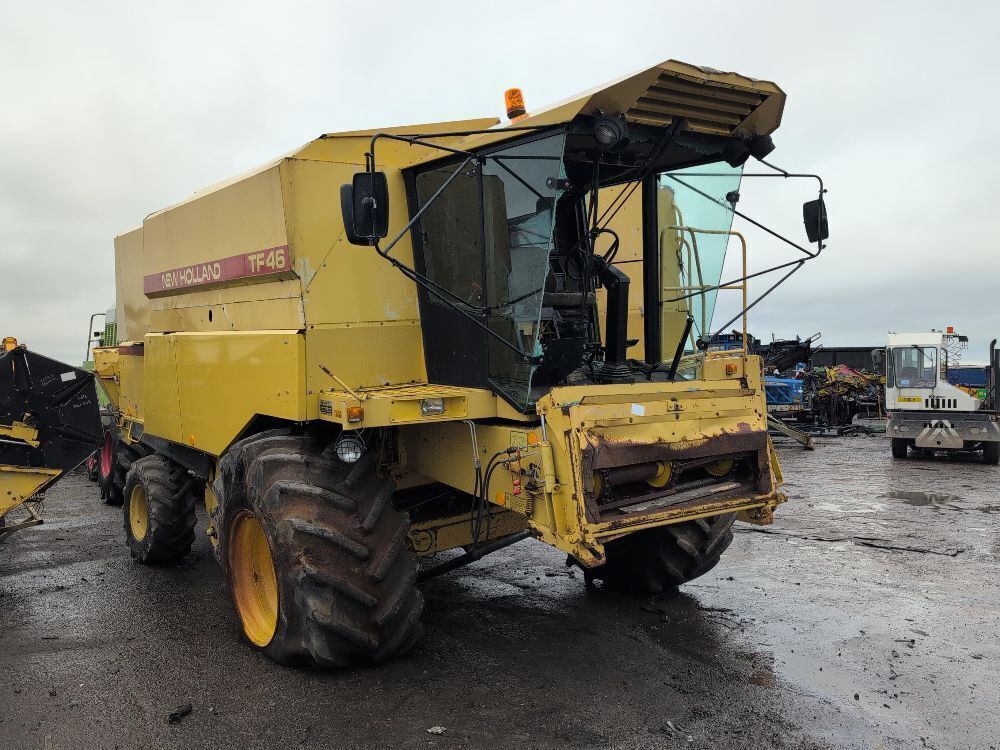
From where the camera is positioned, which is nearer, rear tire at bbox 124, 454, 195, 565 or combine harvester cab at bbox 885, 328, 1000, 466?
rear tire at bbox 124, 454, 195, 565

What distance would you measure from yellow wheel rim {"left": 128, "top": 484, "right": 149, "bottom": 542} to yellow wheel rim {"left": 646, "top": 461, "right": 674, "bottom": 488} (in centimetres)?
464

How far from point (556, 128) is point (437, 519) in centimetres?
252

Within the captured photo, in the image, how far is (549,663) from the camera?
4484 mm

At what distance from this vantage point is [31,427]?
20.7 ft

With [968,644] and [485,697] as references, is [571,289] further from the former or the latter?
[968,644]

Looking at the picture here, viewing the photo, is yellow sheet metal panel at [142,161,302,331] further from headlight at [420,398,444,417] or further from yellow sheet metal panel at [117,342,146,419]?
headlight at [420,398,444,417]

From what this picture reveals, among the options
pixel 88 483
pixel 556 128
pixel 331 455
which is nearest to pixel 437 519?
pixel 331 455

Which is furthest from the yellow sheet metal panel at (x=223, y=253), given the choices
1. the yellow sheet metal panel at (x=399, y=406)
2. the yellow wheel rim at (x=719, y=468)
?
the yellow wheel rim at (x=719, y=468)

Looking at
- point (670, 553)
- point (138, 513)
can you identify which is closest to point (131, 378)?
point (138, 513)

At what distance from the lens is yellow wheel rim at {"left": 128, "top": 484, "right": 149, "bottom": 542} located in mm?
6879

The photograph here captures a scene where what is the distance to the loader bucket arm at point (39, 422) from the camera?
6176mm

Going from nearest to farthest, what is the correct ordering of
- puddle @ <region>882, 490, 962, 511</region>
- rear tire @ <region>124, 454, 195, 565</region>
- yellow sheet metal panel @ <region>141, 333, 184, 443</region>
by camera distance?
yellow sheet metal panel @ <region>141, 333, 184, 443</region>
rear tire @ <region>124, 454, 195, 565</region>
puddle @ <region>882, 490, 962, 511</region>

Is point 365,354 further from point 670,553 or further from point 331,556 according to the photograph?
point 670,553

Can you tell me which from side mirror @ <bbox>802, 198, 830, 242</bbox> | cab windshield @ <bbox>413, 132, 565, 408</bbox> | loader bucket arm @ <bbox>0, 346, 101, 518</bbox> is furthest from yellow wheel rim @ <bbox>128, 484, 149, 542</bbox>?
side mirror @ <bbox>802, 198, 830, 242</bbox>
